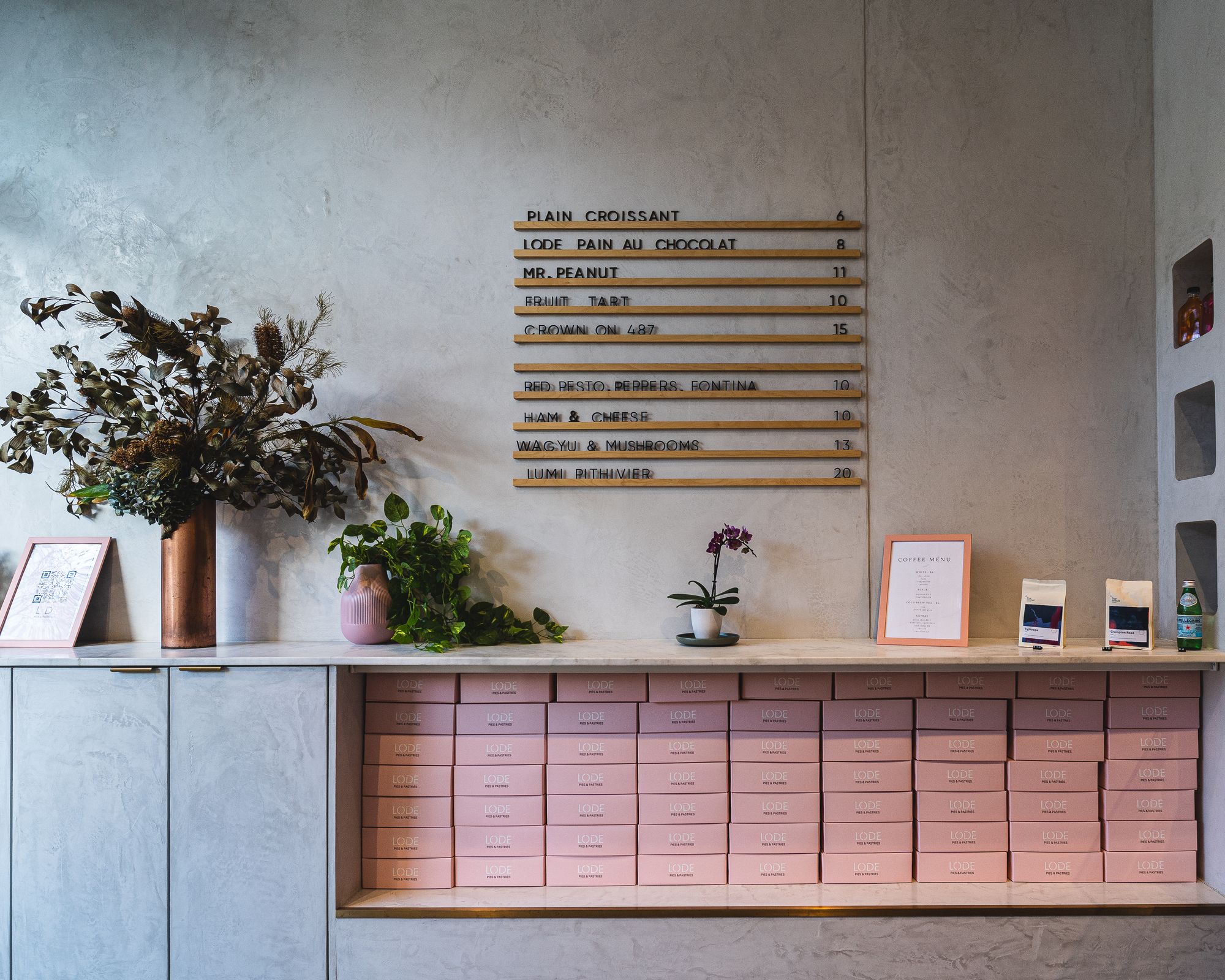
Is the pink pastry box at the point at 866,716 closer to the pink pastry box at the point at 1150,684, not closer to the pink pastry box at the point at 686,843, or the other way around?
the pink pastry box at the point at 686,843

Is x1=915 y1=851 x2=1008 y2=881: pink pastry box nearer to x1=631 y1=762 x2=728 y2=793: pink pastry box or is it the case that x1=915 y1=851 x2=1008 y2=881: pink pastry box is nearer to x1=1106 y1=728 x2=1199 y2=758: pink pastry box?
x1=1106 y1=728 x2=1199 y2=758: pink pastry box

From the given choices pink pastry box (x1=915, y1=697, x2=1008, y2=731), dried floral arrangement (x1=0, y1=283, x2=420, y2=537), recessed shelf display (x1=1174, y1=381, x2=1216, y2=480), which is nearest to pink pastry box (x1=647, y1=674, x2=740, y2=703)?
pink pastry box (x1=915, y1=697, x2=1008, y2=731)

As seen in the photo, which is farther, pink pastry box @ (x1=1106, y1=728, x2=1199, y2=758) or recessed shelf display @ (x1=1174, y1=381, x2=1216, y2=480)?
recessed shelf display @ (x1=1174, y1=381, x2=1216, y2=480)

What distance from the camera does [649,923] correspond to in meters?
2.13

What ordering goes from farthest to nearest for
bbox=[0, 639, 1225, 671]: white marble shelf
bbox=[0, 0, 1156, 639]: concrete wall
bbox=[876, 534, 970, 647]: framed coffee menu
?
bbox=[0, 0, 1156, 639]: concrete wall, bbox=[876, 534, 970, 647]: framed coffee menu, bbox=[0, 639, 1225, 671]: white marble shelf

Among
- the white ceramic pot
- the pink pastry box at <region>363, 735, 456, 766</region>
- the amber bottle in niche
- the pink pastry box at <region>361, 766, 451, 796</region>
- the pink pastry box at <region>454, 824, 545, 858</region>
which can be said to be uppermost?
the amber bottle in niche

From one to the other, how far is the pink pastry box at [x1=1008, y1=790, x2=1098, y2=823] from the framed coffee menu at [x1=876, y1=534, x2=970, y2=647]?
493 millimetres

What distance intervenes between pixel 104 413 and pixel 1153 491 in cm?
355

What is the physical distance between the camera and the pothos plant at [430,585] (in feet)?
7.48

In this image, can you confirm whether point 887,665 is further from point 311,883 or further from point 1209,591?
point 311,883

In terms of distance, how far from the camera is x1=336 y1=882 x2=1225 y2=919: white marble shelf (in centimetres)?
212

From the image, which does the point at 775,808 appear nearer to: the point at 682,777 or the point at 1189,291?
the point at 682,777

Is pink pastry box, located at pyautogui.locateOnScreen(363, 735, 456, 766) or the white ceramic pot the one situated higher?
the white ceramic pot

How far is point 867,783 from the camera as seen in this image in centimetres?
227
